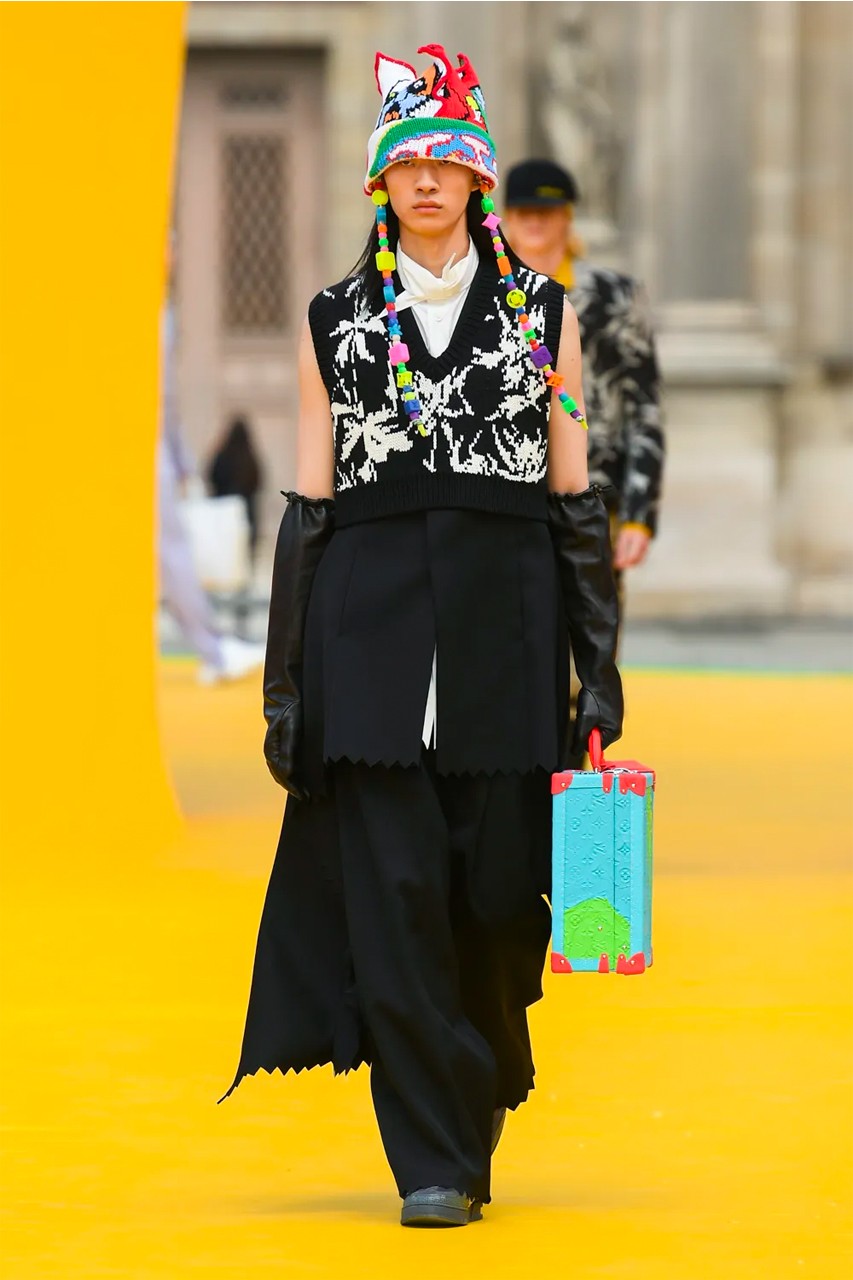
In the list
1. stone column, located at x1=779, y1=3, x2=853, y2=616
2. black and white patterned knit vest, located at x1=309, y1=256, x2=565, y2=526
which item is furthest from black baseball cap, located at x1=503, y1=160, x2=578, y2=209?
stone column, located at x1=779, y1=3, x2=853, y2=616

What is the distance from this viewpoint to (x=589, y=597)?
4.38 meters

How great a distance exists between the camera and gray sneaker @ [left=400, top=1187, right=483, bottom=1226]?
163 inches

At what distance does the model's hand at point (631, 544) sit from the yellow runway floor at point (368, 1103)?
2.75 feet

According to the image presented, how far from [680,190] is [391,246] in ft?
51.5

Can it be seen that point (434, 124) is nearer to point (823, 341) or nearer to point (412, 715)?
point (412, 715)

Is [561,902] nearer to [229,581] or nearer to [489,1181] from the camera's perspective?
[489,1181]

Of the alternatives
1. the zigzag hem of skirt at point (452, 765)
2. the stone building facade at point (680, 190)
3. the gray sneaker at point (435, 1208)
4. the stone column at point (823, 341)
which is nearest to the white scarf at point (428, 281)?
the zigzag hem of skirt at point (452, 765)

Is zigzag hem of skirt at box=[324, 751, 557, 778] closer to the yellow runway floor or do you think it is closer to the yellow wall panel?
the yellow runway floor

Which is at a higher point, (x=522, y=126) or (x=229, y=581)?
(x=522, y=126)

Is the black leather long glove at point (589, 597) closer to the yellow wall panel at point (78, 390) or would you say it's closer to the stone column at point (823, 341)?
the yellow wall panel at point (78, 390)

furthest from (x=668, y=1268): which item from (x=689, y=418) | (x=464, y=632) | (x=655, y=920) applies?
(x=689, y=418)

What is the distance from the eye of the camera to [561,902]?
163 inches

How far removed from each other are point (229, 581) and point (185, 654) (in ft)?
4.49

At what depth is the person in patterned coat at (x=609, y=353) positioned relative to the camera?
23.7ft
